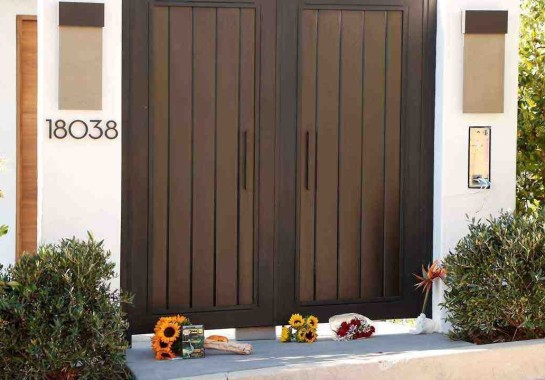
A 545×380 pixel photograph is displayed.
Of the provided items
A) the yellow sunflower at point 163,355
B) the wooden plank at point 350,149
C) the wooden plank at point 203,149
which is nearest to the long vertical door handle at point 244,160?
the wooden plank at point 203,149

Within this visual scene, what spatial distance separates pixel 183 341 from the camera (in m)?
6.43

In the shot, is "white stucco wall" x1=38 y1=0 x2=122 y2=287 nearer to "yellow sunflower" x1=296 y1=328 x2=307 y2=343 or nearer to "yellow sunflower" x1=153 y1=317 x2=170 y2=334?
"yellow sunflower" x1=153 y1=317 x2=170 y2=334

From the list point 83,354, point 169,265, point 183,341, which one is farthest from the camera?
point 169,265

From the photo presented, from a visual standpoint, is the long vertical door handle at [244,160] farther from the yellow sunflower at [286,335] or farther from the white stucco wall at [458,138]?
the white stucco wall at [458,138]

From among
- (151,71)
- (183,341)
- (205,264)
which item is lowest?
(183,341)

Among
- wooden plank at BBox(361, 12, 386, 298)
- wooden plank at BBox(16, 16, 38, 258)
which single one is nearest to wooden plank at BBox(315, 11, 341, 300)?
wooden plank at BBox(361, 12, 386, 298)

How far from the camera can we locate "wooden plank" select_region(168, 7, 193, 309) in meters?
6.86

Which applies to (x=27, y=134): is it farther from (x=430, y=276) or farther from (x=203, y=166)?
(x=430, y=276)

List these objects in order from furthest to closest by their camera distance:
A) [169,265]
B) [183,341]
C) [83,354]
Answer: [169,265] < [183,341] < [83,354]

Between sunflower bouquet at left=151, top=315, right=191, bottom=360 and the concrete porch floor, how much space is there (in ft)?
0.26

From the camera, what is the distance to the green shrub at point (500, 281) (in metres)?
6.43

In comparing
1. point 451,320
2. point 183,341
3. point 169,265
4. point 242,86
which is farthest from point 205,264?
point 451,320

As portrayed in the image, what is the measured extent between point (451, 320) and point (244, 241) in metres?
1.55

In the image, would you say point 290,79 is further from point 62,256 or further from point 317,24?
point 62,256
